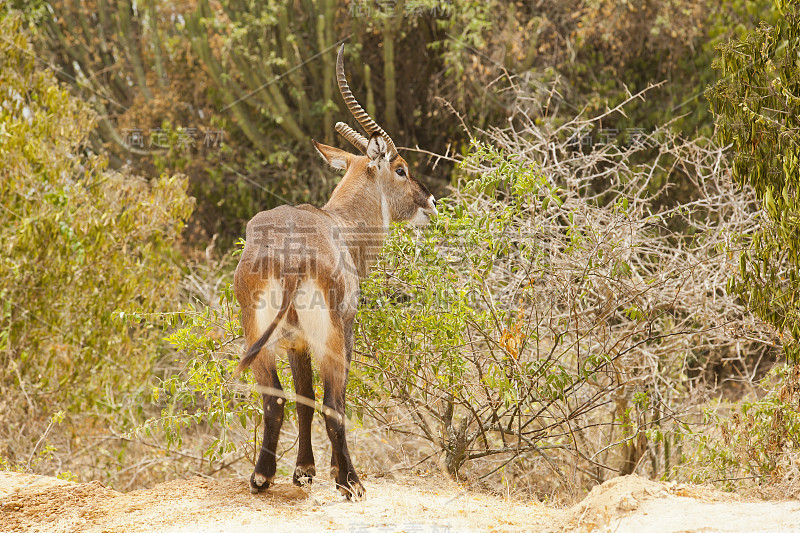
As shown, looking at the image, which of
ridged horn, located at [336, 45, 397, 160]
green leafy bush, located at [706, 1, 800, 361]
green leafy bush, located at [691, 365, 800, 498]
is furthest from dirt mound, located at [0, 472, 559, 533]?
ridged horn, located at [336, 45, 397, 160]

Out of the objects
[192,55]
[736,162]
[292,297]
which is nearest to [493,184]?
[736,162]

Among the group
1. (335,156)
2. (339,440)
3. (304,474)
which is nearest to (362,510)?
(339,440)

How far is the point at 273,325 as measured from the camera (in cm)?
382

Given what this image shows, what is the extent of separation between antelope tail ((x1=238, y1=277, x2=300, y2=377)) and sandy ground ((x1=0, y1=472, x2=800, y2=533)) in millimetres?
812

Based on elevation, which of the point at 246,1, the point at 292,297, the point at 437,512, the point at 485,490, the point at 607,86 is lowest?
the point at 485,490

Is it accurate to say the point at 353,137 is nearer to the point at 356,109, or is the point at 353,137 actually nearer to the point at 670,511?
the point at 356,109

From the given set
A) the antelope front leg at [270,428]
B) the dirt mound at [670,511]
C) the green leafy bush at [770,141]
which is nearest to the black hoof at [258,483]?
the antelope front leg at [270,428]

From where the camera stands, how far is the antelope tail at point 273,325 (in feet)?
12.3

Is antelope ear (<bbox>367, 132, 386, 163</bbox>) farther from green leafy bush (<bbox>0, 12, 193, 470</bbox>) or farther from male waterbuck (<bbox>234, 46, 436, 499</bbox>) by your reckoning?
green leafy bush (<bbox>0, 12, 193, 470</bbox>)

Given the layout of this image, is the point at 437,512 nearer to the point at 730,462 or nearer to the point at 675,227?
the point at 730,462

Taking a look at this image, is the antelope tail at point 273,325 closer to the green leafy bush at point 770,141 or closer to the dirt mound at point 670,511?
→ the dirt mound at point 670,511

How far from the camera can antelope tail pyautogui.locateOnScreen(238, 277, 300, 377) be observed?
3.76 m

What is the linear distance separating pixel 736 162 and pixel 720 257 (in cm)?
156

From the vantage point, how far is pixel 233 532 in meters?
3.75
